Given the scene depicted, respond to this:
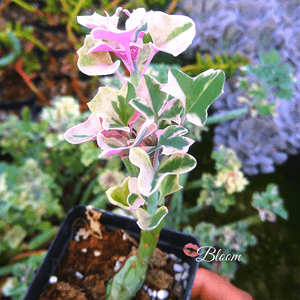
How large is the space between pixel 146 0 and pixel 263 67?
0.60 metres

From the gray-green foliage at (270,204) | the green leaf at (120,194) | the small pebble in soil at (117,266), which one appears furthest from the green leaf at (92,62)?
the gray-green foliage at (270,204)

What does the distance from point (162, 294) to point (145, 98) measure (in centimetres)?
34

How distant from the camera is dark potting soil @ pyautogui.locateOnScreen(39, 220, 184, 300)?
439 mm

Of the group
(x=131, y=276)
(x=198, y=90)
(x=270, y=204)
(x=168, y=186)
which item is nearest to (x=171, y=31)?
(x=198, y=90)

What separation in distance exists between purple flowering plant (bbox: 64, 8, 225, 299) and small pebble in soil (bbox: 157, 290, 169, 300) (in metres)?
0.21

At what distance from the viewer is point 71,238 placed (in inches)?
19.7

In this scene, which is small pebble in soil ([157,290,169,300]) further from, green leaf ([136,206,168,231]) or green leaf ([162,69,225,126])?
green leaf ([162,69,225,126])

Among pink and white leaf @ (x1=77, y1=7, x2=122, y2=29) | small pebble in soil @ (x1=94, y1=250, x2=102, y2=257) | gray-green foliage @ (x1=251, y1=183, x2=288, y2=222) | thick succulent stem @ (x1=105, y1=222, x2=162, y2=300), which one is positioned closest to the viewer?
pink and white leaf @ (x1=77, y1=7, x2=122, y2=29)

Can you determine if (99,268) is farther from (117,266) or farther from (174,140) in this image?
(174,140)

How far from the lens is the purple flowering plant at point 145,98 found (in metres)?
0.24

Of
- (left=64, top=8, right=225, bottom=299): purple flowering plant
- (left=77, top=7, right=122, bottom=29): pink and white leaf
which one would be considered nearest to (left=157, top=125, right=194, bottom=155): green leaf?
(left=64, top=8, right=225, bottom=299): purple flowering plant

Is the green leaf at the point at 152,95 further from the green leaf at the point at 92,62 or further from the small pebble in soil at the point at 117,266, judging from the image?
the small pebble in soil at the point at 117,266

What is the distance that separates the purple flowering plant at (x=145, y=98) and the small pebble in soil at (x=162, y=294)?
21 cm

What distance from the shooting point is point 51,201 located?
77cm
